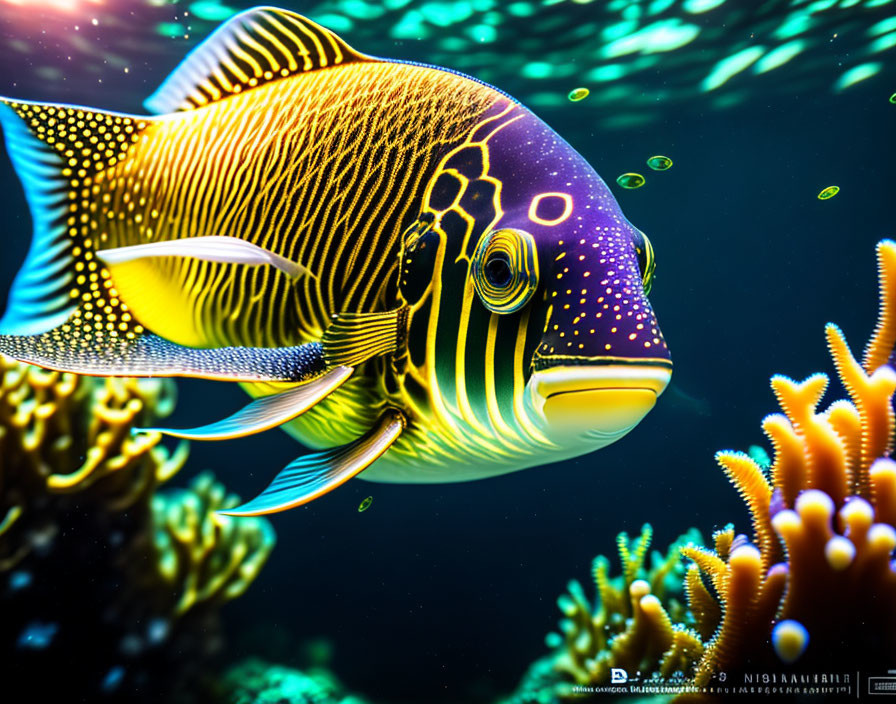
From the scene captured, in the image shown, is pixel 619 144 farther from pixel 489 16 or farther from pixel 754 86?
pixel 489 16

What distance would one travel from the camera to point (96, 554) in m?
3.37

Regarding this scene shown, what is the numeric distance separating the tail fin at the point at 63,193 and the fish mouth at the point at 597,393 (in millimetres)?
1282

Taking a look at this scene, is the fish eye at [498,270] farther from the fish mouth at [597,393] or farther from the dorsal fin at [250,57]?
the dorsal fin at [250,57]

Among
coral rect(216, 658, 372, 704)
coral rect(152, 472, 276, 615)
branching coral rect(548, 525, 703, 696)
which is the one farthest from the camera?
coral rect(216, 658, 372, 704)

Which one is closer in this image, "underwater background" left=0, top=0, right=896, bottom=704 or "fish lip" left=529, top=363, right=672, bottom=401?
"fish lip" left=529, top=363, right=672, bottom=401

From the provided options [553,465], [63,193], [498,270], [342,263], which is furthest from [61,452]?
[553,465]

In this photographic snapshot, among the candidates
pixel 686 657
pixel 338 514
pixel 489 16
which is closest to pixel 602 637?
pixel 686 657

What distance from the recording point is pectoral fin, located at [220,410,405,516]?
1.09 m

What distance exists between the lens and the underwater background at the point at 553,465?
23.1ft

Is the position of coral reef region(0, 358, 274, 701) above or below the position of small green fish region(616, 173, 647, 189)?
below

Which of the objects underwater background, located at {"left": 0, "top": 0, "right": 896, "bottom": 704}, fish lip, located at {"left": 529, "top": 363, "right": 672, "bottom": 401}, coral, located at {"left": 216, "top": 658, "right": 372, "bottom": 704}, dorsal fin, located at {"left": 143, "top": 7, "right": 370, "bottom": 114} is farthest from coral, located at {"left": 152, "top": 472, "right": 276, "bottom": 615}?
fish lip, located at {"left": 529, "top": 363, "right": 672, "bottom": 401}

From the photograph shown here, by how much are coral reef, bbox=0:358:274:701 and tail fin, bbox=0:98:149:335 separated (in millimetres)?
1837

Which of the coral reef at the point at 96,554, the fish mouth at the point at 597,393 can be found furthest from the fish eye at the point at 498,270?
the coral reef at the point at 96,554

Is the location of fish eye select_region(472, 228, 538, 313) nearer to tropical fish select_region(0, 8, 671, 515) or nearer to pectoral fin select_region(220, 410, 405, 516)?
tropical fish select_region(0, 8, 671, 515)
